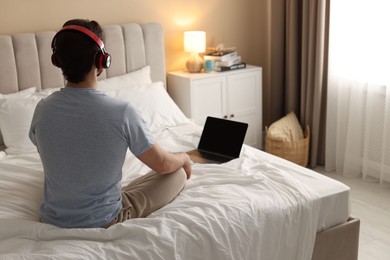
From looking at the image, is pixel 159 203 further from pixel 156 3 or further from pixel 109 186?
pixel 156 3

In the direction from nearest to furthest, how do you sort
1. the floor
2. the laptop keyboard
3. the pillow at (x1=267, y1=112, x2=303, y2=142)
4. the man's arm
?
the man's arm, the laptop keyboard, the floor, the pillow at (x1=267, y1=112, x2=303, y2=142)

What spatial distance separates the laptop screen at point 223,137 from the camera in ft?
9.34

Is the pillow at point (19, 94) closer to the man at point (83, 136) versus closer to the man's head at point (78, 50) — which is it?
the man at point (83, 136)

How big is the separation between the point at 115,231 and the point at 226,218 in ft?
1.45

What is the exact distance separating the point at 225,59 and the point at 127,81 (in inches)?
34.9

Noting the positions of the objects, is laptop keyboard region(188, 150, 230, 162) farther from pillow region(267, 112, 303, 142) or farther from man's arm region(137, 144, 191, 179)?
pillow region(267, 112, 303, 142)

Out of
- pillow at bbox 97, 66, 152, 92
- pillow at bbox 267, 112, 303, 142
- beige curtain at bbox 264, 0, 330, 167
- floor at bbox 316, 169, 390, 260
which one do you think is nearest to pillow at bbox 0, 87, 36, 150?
pillow at bbox 97, 66, 152, 92

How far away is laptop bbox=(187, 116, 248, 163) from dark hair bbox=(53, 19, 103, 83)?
1036 mm

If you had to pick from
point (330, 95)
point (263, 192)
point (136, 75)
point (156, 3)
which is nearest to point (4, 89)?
point (136, 75)

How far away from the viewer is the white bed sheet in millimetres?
1880

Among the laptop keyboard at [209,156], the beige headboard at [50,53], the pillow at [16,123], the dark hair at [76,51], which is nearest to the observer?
the dark hair at [76,51]

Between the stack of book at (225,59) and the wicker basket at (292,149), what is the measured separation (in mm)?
644

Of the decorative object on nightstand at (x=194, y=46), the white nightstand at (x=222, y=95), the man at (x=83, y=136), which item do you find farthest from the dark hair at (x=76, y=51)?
the decorative object on nightstand at (x=194, y=46)

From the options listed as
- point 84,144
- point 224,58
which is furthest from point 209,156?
point 224,58
